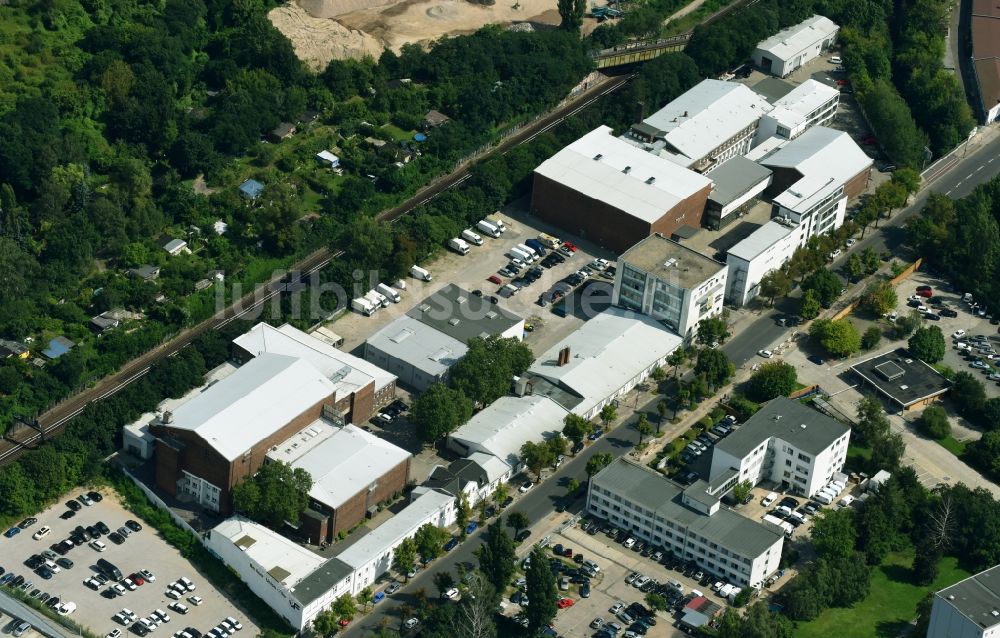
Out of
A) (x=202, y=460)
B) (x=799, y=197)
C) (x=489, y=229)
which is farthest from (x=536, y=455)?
(x=799, y=197)

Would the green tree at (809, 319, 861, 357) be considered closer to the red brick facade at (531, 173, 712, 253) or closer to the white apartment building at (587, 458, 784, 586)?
the red brick facade at (531, 173, 712, 253)

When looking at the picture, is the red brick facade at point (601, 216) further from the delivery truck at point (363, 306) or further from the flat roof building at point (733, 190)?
the delivery truck at point (363, 306)

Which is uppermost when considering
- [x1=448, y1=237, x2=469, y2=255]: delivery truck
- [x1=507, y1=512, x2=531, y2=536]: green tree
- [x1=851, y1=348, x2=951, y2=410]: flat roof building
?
[x1=448, y1=237, x2=469, y2=255]: delivery truck

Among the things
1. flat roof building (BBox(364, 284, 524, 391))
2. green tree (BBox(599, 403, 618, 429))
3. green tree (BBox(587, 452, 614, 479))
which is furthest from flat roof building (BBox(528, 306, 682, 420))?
green tree (BBox(587, 452, 614, 479))

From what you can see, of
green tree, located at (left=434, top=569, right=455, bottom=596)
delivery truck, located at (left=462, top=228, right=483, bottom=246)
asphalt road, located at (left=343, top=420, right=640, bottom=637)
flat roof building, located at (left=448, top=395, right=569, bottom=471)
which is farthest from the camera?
delivery truck, located at (left=462, top=228, right=483, bottom=246)

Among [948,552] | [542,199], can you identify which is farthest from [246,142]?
[948,552]

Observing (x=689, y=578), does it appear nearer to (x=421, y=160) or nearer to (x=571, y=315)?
(x=571, y=315)

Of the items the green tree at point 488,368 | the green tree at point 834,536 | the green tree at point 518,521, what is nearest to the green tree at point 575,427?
the green tree at point 488,368
